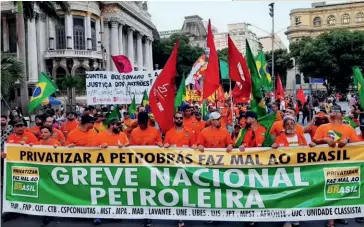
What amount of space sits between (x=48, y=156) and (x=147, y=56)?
62022 mm

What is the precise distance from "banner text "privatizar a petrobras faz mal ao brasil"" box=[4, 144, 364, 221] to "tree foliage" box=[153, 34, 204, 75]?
5560cm

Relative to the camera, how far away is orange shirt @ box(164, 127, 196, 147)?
636 centimetres

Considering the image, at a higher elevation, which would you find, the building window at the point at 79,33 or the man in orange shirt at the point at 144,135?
the building window at the point at 79,33

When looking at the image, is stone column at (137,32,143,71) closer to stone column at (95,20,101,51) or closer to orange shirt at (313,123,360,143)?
stone column at (95,20,101,51)

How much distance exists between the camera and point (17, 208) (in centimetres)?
588

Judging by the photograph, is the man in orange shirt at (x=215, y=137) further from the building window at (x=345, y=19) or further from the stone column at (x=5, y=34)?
the building window at (x=345, y=19)

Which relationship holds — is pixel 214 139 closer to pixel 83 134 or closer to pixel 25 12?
pixel 83 134

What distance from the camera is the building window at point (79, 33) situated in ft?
147

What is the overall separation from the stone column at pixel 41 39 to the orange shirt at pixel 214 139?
36921mm

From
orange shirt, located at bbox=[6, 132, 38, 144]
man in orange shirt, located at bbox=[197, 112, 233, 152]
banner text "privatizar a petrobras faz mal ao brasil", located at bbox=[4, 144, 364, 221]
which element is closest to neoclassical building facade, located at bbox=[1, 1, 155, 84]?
orange shirt, located at bbox=[6, 132, 38, 144]

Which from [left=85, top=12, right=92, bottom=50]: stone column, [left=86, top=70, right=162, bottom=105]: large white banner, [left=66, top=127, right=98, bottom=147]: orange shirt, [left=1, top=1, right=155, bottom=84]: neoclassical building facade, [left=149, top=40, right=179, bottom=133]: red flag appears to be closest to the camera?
[left=66, top=127, right=98, bottom=147]: orange shirt

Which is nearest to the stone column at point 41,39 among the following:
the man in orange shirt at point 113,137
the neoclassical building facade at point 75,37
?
the neoclassical building facade at point 75,37

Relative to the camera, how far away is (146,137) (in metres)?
6.38

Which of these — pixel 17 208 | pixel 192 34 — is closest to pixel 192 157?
pixel 17 208
